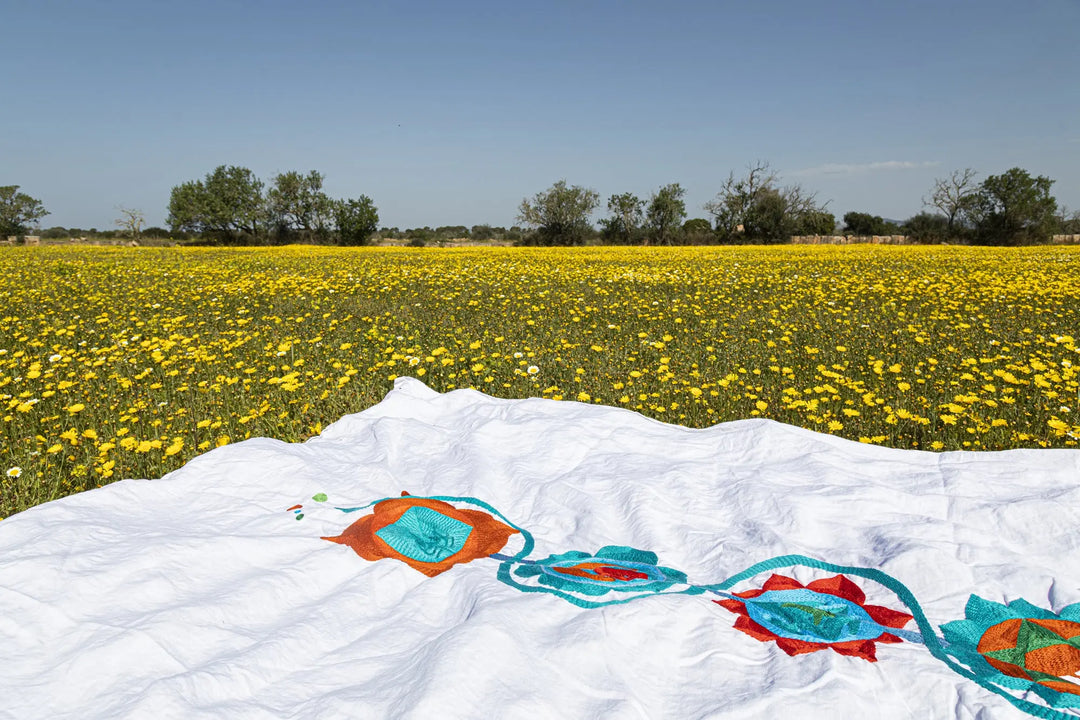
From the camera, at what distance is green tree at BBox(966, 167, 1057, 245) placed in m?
36.1

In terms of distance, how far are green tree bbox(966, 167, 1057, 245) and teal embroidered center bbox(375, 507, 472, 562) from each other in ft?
148

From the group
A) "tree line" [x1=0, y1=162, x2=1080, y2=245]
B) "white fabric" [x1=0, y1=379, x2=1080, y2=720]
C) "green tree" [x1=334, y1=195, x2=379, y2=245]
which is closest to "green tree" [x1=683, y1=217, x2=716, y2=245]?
"tree line" [x1=0, y1=162, x2=1080, y2=245]

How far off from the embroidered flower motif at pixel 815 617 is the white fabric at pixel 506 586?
0.06 metres

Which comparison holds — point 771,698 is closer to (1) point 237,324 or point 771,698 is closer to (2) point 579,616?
(2) point 579,616

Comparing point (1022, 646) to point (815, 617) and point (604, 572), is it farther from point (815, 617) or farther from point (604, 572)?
point (604, 572)

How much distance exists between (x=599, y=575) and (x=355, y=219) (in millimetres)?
49636

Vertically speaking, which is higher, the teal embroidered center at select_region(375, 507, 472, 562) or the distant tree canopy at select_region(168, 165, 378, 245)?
the distant tree canopy at select_region(168, 165, 378, 245)

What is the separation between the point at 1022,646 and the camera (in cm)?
170

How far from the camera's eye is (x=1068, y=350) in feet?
18.1

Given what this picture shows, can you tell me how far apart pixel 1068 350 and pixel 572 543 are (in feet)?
19.0

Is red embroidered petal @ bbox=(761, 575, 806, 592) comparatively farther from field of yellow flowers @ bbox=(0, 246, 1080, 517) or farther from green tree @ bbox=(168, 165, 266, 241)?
green tree @ bbox=(168, 165, 266, 241)

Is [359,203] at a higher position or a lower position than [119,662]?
higher

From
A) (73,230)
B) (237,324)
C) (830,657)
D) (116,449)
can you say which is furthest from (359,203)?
(830,657)

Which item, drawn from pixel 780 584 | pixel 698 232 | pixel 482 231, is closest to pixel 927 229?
pixel 698 232
